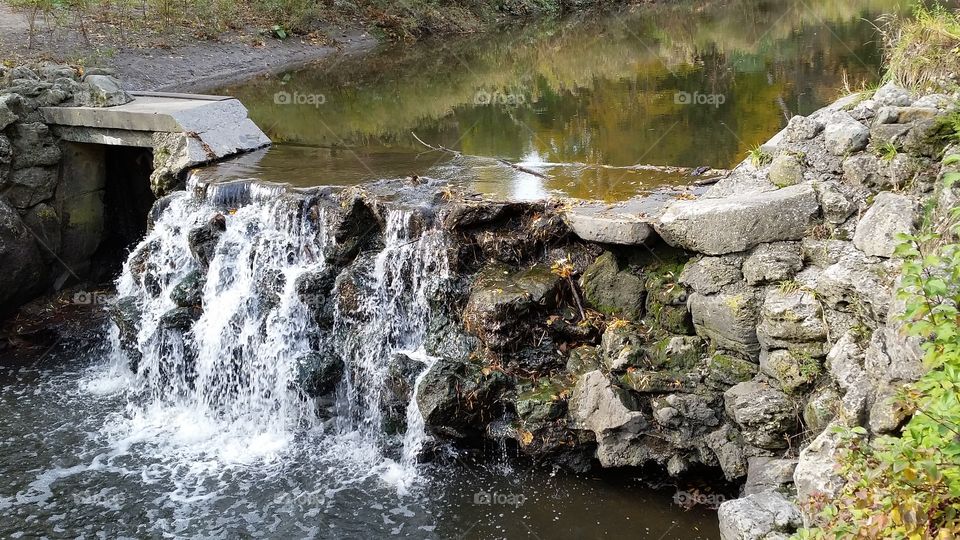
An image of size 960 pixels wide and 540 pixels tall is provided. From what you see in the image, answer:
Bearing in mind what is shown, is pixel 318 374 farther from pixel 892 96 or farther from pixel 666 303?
pixel 892 96

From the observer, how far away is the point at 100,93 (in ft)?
35.0

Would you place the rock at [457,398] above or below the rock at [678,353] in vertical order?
below

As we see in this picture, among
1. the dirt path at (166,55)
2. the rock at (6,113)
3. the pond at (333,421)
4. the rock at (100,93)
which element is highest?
the dirt path at (166,55)

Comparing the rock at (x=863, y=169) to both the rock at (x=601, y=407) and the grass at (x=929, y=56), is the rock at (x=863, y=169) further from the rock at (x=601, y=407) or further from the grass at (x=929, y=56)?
the rock at (x=601, y=407)

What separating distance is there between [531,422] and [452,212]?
6.86 ft

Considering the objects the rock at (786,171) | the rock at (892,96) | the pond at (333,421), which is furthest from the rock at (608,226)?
the rock at (892,96)

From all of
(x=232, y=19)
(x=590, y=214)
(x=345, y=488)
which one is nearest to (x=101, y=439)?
(x=345, y=488)

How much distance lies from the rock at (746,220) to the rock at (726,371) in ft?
2.70

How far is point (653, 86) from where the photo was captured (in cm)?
1673

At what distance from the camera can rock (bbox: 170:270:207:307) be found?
347 inches

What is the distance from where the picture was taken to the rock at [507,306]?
279 inches

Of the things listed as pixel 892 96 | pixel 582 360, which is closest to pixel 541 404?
pixel 582 360

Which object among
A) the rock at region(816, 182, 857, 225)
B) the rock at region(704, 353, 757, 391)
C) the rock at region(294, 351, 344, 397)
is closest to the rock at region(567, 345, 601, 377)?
the rock at region(704, 353, 757, 391)

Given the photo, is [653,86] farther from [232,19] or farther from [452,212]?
[232,19]
